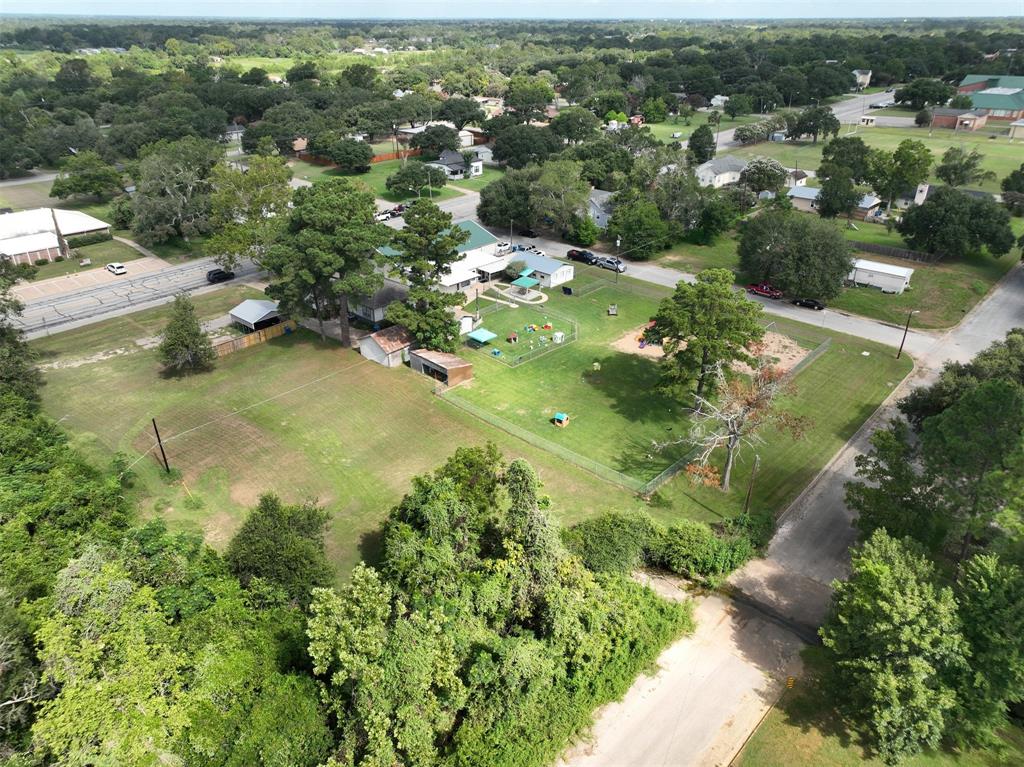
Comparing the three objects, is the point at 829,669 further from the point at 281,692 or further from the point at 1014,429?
the point at 281,692

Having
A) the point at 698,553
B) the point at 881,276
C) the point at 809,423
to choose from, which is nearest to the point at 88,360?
the point at 698,553

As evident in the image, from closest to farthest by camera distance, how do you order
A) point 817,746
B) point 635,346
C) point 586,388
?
1. point 817,746
2. point 586,388
3. point 635,346

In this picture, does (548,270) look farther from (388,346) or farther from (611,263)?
(388,346)

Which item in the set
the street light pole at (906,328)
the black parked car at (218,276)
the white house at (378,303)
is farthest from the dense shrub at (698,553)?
the black parked car at (218,276)

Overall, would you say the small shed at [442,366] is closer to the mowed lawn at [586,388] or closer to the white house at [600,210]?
the mowed lawn at [586,388]

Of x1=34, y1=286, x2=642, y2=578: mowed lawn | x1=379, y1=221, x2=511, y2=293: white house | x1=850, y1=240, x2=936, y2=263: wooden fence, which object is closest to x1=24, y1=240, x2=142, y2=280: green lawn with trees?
x1=34, y1=286, x2=642, y2=578: mowed lawn

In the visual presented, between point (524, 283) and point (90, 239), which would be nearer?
point (524, 283)
